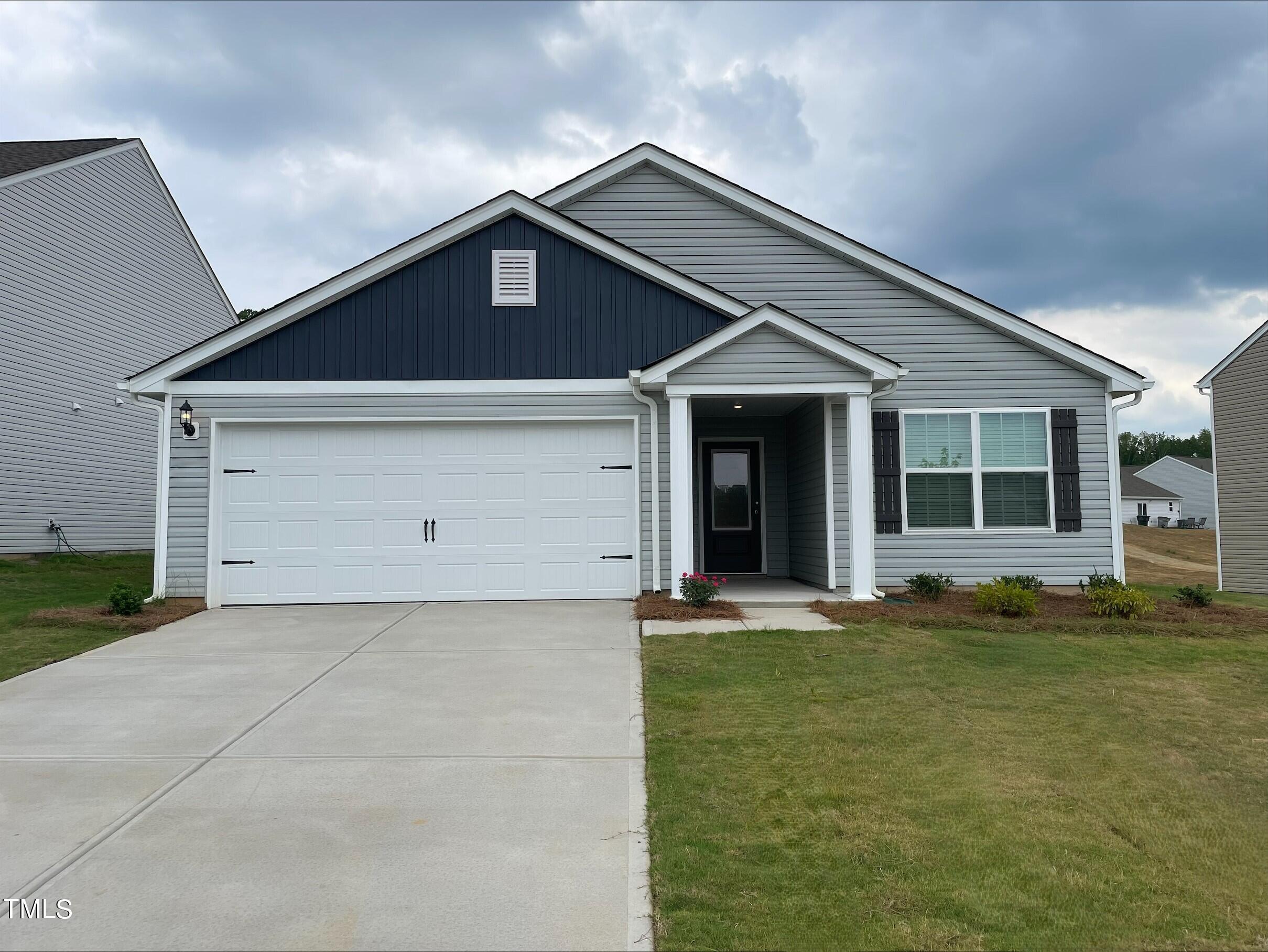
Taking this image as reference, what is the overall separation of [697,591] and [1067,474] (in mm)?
5752

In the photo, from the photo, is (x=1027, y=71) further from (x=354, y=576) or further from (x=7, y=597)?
(x=7, y=597)

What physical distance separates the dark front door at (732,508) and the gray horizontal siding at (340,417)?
Answer: 3.07 metres

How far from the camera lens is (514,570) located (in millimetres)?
10227

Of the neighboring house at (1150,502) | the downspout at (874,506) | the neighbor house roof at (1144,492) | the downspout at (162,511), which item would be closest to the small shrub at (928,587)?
the downspout at (874,506)

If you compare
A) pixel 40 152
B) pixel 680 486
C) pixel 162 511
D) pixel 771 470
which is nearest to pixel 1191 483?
pixel 771 470

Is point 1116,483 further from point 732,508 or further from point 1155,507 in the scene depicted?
point 1155,507

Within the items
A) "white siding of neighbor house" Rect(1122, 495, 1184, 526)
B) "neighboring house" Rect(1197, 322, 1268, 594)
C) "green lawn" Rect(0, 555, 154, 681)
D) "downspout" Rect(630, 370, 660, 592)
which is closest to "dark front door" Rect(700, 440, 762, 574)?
"downspout" Rect(630, 370, 660, 592)

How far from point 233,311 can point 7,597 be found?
1360 cm

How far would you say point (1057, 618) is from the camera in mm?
8672

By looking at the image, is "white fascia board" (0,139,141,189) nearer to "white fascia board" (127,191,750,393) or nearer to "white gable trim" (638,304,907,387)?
"white fascia board" (127,191,750,393)

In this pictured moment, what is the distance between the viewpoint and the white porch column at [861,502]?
976 cm

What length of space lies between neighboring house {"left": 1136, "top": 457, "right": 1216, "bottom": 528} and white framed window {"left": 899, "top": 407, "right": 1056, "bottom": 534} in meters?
55.8

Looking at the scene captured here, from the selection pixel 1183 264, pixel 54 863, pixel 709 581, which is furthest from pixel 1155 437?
pixel 54 863

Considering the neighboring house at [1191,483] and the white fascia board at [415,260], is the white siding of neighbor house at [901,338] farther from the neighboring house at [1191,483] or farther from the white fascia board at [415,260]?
the neighboring house at [1191,483]
